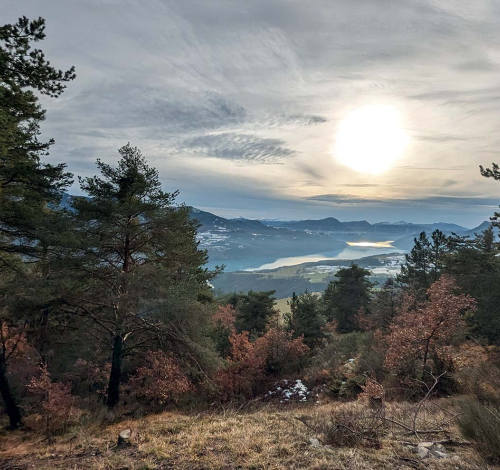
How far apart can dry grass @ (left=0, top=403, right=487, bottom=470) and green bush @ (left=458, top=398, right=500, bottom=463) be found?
0.25 metres

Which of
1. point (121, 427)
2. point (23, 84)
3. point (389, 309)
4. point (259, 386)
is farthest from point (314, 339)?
point (23, 84)

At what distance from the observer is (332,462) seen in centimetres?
488

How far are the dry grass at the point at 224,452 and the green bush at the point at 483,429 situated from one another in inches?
9.8

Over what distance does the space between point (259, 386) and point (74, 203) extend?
16.4 meters

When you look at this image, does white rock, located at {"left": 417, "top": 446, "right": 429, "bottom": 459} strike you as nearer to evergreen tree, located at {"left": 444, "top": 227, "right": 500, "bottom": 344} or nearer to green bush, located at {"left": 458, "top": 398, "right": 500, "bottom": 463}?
green bush, located at {"left": 458, "top": 398, "right": 500, "bottom": 463}

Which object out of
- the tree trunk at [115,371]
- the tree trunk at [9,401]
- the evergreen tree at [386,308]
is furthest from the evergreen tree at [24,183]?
the evergreen tree at [386,308]

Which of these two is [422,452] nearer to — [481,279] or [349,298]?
[481,279]

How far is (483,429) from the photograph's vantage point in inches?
196

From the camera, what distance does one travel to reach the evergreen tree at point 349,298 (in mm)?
38219

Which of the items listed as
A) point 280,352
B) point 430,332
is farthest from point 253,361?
point 430,332

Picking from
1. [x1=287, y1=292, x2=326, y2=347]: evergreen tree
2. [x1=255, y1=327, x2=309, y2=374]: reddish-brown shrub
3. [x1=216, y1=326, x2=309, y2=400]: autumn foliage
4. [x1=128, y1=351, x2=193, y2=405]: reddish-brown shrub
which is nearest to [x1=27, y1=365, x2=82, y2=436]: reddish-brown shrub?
[x1=128, y1=351, x2=193, y2=405]: reddish-brown shrub

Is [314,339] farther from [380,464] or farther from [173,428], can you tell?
[380,464]

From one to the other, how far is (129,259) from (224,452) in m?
9.45

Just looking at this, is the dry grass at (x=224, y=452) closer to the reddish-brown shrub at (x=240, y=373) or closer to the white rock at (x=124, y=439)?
the white rock at (x=124, y=439)
